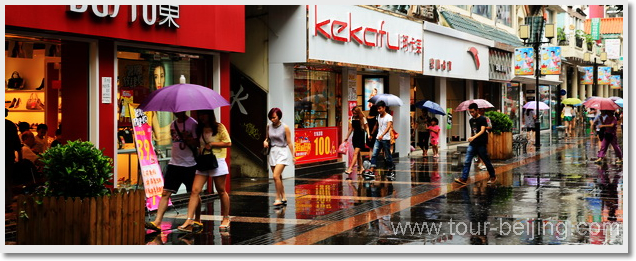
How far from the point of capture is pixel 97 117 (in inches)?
439

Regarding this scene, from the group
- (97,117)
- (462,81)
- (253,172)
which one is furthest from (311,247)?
(462,81)

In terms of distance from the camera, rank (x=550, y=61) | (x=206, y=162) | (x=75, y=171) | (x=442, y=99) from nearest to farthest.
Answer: (x=75, y=171), (x=206, y=162), (x=442, y=99), (x=550, y=61)

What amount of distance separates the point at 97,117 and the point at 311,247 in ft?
14.2

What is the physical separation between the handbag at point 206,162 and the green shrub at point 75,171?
59.6 inches

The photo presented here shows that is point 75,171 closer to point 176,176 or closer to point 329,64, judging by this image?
point 176,176

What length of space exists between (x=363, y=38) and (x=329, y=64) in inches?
71.9

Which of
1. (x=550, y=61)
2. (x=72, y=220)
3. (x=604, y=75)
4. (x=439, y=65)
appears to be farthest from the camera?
(x=604, y=75)

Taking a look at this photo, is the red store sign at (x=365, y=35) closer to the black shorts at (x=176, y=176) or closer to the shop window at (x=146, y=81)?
the shop window at (x=146, y=81)

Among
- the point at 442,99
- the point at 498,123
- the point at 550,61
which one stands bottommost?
the point at 498,123

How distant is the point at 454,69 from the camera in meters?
26.0

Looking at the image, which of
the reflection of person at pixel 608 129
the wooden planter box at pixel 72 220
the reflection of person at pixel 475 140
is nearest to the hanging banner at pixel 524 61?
the reflection of person at pixel 608 129

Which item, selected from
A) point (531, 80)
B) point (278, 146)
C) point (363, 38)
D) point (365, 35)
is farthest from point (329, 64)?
point (531, 80)

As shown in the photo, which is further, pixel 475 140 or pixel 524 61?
pixel 524 61

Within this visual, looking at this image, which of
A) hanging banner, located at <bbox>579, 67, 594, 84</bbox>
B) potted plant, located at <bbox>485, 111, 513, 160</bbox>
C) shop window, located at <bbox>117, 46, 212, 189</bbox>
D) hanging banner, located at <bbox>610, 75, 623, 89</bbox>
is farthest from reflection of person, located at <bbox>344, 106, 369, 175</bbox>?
hanging banner, located at <bbox>610, 75, 623, 89</bbox>
